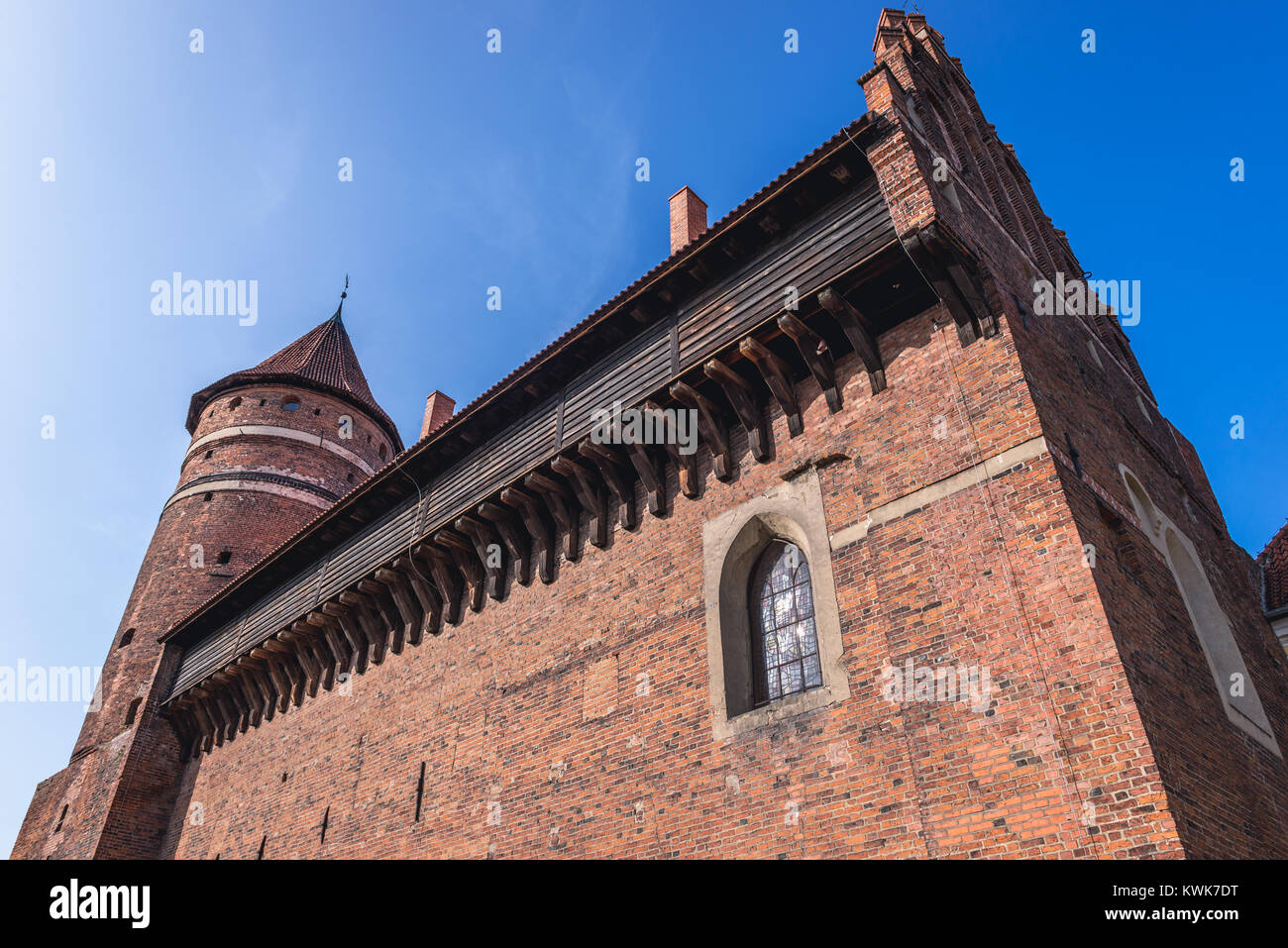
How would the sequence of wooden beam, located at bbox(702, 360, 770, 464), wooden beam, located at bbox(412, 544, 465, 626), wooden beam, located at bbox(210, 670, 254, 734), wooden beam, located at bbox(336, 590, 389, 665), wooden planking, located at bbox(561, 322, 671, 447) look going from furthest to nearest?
wooden beam, located at bbox(210, 670, 254, 734)
wooden beam, located at bbox(336, 590, 389, 665)
wooden beam, located at bbox(412, 544, 465, 626)
wooden planking, located at bbox(561, 322, 671, 447)
wooden beam, located at bbox(702, 360, 770, 464)

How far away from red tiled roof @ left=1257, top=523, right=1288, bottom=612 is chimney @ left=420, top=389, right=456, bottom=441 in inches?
701

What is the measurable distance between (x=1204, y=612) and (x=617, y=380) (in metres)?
8.15

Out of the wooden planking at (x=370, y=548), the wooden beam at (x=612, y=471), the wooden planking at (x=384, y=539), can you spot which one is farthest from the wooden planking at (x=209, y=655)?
the wooden beam at (x=612, y=471)

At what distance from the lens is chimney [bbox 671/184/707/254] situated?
15.5m

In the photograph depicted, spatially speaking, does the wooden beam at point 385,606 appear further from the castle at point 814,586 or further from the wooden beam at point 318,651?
the wooden beam at point 318,651

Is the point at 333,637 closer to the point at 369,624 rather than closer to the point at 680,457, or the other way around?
the point at 369,624

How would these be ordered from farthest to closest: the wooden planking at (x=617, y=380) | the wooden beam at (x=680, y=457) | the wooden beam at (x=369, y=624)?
the wooden beam at (x=369, y=624) → the wooden beam at (x=680, y=457) → the wooden planking at (x=617, y=380)

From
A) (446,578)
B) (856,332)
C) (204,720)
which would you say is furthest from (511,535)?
(204,720)

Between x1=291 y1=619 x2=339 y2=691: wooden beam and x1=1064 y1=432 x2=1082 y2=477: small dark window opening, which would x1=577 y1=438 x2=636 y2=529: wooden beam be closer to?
x1=1064 y1=432 x2=1082 y2=477: small dark window opening

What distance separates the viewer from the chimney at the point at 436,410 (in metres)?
21.9

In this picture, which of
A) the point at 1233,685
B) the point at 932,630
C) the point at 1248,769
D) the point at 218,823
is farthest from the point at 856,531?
the point at 218,823

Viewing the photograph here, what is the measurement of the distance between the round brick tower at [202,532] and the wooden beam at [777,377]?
1632 cm

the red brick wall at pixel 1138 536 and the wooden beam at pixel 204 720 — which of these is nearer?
the red brick wall at pixel 1138 536

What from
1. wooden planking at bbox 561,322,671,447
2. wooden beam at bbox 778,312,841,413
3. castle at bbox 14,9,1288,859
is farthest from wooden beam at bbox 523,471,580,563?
wooden beam at bbox 778,312,841,413
